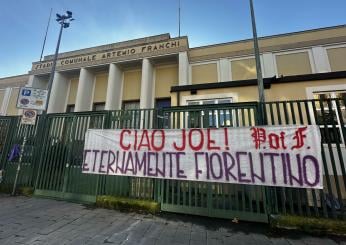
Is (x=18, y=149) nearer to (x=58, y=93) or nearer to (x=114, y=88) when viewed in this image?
(x=114, y=88)

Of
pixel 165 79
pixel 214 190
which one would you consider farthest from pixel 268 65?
pixel 214 190

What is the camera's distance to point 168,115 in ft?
16.3

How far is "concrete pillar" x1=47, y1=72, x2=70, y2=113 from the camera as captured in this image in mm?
14523

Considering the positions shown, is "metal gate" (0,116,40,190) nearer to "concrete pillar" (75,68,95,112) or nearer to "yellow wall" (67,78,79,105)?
"concrete pillar" (75,68,95,112)

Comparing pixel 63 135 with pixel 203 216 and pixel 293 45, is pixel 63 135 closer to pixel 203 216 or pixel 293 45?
pixel 203 216

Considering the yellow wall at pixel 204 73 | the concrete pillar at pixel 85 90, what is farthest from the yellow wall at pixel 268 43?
the concrete pillar at pixel 85 90

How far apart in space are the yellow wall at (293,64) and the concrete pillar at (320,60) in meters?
0.34

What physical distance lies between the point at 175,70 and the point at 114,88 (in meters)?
4.96

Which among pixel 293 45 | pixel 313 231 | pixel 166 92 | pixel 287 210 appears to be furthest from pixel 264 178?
pixel 293 45

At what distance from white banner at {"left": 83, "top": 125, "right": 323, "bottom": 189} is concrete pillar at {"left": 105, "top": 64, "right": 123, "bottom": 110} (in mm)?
8605

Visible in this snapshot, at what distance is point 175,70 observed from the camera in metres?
13.8

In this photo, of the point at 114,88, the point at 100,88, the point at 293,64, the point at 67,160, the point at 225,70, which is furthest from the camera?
the point at 100,88

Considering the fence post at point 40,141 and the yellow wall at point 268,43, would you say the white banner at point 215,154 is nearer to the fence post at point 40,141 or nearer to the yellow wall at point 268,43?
the fence post at point 40,141

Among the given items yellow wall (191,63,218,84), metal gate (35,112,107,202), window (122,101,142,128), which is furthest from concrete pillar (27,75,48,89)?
window (122,101,142,128)
